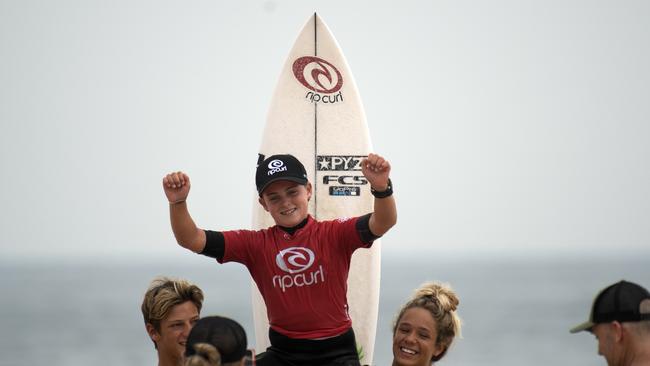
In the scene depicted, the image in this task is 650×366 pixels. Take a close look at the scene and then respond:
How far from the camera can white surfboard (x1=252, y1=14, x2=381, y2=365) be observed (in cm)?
721

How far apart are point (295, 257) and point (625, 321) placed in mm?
1770

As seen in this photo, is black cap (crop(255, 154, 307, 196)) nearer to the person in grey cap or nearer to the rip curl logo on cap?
the rip curl logo on cap

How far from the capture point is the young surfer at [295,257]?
185 inches

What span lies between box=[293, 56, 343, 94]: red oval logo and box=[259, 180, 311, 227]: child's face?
8.95 feet

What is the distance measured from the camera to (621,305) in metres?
3.60

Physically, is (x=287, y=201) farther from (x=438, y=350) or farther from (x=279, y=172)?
(x=438, y=350)

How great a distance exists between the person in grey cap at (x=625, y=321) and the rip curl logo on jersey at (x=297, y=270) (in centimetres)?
157

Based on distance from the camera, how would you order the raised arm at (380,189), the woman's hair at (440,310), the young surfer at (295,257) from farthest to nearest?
the woman's hair at (440,310)
the young surfer at (295,257)
the raised arm at (380,189)

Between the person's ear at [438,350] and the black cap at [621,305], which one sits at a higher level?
the black cap at [621,305]

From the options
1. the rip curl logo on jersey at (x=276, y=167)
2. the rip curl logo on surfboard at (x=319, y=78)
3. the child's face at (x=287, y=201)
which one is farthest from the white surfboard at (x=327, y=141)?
the rip curl logo on jersey at (x=276, y=167)

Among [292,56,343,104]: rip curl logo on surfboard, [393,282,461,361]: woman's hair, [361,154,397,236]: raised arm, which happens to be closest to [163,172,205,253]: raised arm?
[361,154,397,236]: raised arm

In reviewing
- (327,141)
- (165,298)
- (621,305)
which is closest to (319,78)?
(327,141)

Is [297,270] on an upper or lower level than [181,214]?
lower

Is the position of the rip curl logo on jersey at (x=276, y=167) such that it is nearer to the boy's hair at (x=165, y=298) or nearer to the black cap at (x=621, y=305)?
the boy's hair at (x=165, y=298)
